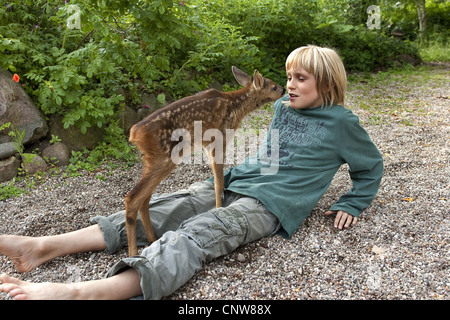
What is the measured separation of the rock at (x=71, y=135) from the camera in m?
4.81

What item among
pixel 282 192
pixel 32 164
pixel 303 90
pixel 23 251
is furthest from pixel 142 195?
pixel 32 164

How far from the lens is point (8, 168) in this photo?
4281 mm

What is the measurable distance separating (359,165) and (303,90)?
0.73m

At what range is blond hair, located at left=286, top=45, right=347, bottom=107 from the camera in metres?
3.09

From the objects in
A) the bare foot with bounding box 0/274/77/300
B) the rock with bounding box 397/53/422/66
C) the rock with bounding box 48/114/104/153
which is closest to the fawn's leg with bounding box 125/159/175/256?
the bare foot with bounding box 0/274/77/300

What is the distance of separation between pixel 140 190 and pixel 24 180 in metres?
2.13

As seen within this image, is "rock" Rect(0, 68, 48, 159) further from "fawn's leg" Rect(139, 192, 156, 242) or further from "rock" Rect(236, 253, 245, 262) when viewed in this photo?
"rock" Rect(236, 253, 245, 262)

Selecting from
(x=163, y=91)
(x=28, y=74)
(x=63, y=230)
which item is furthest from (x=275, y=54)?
(x=63, y=230)

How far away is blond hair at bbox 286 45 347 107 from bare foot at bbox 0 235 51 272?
225 centimetres

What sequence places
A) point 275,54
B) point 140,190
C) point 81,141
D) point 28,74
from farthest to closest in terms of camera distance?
Answer: point 275,54, point 81,141, point 28,74, point 140,190

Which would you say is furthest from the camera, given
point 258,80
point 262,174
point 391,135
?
point 391,135

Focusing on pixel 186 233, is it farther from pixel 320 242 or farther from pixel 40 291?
pixel 320 242

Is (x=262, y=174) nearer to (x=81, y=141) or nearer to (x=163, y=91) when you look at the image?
(x=81, y=141)

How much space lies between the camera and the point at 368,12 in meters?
11.5
